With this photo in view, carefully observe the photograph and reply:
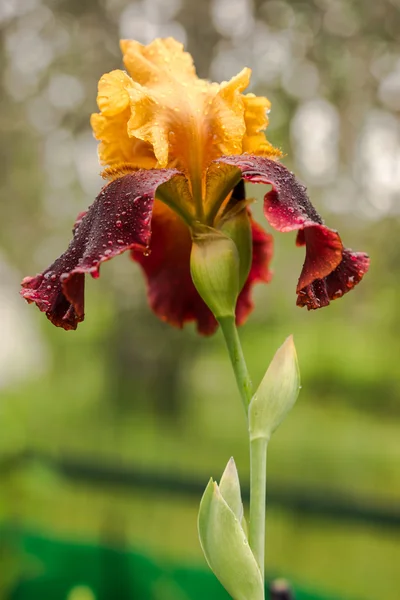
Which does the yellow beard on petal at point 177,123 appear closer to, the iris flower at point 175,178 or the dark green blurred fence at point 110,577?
the iris flower at point 175,178

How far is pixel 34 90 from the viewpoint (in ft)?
4.68

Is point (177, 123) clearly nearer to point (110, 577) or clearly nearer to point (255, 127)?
point (255, 127)

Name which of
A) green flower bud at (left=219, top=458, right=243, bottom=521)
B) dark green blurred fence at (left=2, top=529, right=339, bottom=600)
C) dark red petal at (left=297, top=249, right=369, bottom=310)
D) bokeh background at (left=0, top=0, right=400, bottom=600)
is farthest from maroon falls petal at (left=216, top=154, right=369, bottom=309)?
dark green blurred fence at (left=2, top=529, right=339, bottom=600)

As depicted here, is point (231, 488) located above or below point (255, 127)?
below

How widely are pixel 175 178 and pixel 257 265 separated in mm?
126

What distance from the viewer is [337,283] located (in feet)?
1.10

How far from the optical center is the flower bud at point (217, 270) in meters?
0.34

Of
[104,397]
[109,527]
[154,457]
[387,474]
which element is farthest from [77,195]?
[387,474]

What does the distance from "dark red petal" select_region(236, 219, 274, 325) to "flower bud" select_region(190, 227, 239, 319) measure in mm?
92

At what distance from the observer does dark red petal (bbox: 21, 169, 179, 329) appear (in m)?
0.30

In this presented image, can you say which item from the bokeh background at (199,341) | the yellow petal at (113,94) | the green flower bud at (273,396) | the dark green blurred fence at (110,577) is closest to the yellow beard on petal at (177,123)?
the yellow petal at (113,94)

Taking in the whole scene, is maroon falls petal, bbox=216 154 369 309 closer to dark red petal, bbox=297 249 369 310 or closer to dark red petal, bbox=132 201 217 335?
dark red petal, bbox=297 249 369 310

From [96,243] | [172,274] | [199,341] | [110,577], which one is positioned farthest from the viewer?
[199,341]

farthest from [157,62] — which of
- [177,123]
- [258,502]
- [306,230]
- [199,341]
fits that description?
[199,341]
